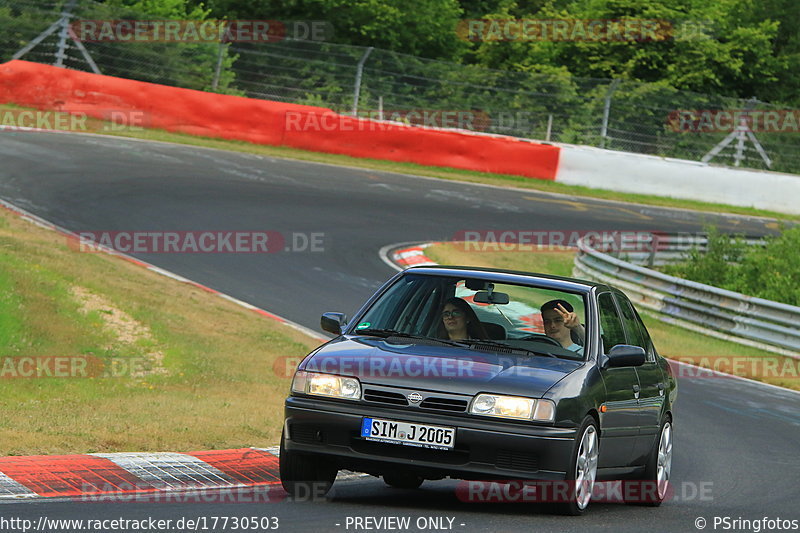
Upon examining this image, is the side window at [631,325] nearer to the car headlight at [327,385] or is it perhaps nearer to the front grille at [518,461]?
the front grille at [518,461]

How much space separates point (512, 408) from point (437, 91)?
79.0ft

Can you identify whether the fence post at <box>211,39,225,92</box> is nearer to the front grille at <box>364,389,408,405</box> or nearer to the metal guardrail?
the metal guardrail

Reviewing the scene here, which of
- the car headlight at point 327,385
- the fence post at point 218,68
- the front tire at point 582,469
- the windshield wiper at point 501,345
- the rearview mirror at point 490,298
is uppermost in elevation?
the fence post at point 218,68

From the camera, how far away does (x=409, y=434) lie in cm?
684

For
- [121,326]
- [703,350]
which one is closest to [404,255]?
[703,350]

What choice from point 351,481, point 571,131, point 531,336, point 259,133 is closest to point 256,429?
point 351,481

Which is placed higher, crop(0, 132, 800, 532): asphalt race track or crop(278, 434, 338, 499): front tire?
crop(278, 434, 338, 499): front tire

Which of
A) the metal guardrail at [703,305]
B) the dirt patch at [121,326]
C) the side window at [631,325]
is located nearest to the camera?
the side window at [631,325]

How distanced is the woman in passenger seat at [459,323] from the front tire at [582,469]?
3.26 feet

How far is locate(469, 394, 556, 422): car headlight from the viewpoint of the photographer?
6848mm

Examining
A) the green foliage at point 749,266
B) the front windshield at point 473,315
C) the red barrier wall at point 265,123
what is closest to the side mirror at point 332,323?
the front windshield at point 473,315

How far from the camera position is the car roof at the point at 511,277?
8164 mm

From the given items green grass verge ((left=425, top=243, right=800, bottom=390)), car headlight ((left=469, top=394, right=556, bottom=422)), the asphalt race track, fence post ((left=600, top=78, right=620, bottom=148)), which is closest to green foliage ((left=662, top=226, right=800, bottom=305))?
the asphalt race track

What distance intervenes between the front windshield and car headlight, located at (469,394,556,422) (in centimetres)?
90
